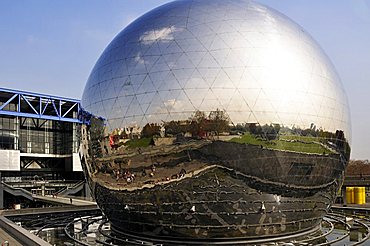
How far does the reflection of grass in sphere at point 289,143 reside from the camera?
12.5 meters

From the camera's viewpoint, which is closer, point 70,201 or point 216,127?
point 216,127

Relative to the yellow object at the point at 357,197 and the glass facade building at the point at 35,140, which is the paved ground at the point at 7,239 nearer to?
the yellow object at the point at 357,197

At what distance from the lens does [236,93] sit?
12.8 metres

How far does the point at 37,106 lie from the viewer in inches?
2185

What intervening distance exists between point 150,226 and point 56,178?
48.1m

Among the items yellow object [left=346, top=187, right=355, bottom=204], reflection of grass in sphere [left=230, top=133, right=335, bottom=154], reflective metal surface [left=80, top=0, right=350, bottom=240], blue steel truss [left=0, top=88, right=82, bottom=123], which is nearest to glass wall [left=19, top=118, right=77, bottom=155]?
blue steel truss [left=0, top=88, right=82, bottom=123]

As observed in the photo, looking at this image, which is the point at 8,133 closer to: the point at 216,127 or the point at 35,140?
→ the point at 35,140

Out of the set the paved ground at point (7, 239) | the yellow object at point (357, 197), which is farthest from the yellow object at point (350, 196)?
the paved ground at point (7, 239)

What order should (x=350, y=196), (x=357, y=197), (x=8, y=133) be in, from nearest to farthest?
(x=357, y=197)
(x=350, y=196)
(x=8, y=133)

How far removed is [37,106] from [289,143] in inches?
1918

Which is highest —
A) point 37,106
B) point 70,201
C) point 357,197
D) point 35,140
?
point 37,106

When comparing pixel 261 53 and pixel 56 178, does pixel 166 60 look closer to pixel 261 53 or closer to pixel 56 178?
pixel 261 53

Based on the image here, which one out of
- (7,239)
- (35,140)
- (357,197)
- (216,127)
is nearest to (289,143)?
(216,127)

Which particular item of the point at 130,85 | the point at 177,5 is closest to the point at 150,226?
the point at 130,85
